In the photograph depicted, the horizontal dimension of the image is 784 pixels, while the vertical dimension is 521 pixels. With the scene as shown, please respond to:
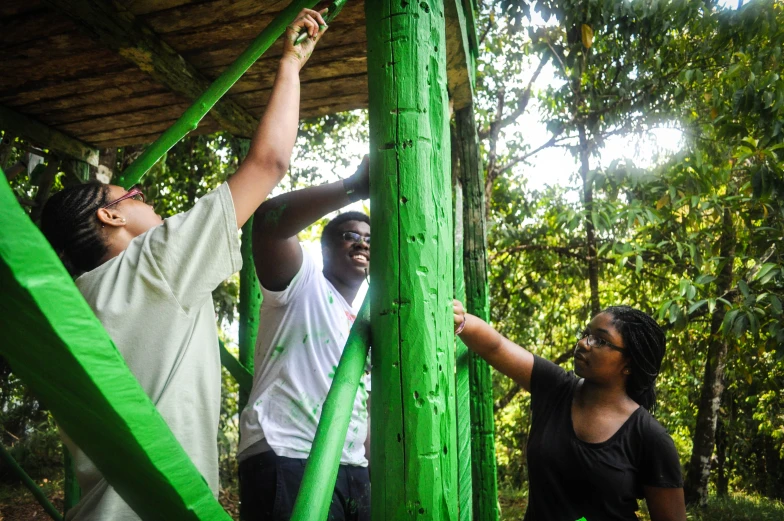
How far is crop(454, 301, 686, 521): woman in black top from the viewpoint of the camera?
91.0 inches

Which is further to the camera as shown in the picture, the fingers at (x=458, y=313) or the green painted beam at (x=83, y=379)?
the fingers at (x=458, y=313)

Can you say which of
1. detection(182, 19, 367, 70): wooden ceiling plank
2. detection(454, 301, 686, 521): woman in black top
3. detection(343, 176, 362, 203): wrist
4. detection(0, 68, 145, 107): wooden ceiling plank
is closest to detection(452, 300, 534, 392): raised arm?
detection(454, 301, 686, 521): woman in black top

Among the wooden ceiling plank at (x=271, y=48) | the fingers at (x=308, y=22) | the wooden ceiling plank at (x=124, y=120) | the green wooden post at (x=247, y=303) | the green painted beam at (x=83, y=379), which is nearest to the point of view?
the green painted beam at (x=83, y=379)

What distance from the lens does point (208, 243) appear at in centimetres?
120

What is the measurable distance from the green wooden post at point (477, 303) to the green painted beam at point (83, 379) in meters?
2.40

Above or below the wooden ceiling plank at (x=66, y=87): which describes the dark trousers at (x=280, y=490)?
below

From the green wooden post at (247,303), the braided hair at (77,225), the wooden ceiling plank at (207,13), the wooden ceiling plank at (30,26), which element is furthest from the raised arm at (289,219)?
the green wooden post at (247,303)

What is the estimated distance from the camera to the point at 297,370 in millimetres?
2053

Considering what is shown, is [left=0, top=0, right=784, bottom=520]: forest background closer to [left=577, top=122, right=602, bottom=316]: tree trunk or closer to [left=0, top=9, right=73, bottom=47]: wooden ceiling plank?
[left=577, top=122, right=602, bottom=316]: tree trunk

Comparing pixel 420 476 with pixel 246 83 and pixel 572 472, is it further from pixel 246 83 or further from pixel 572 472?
pixel 246 83

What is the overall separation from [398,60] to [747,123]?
375 cm

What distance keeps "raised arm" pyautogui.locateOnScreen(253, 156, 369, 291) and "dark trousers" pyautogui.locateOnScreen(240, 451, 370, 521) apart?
1.87ft

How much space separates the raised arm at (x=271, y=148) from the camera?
49.9 inches

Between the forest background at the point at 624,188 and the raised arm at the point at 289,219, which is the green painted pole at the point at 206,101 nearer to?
the raised arm at the point at 289,219
